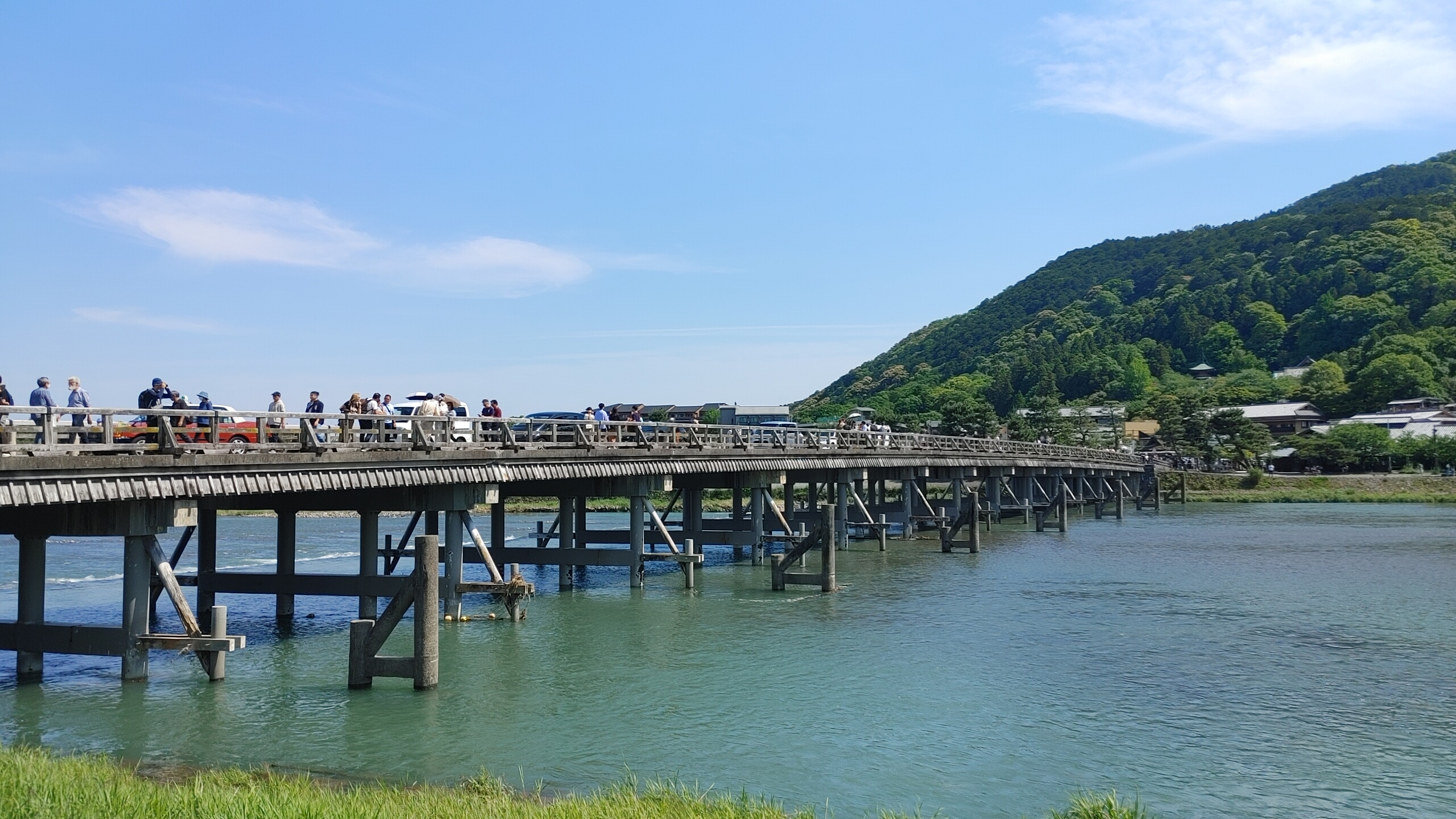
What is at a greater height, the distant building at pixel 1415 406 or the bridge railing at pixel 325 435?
the distant building at pixel 1415 406

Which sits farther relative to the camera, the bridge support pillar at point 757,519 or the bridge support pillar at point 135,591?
the bridge support pillar at point 757,519

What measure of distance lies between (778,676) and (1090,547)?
35.4m

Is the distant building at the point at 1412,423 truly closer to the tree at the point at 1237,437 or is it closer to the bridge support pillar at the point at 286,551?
the tree at the point at 1237,437

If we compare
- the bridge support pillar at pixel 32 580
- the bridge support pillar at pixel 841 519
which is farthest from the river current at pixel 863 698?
the bridge support pillar at pixel 841 519

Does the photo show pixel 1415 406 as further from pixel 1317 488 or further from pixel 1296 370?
pixel 1296 370

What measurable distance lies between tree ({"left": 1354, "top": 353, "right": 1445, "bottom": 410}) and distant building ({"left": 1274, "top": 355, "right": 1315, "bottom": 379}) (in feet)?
66.1

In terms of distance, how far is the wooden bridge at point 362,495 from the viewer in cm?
1755

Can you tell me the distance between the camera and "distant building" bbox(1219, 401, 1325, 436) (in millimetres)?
128375

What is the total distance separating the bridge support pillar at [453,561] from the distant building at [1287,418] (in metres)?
117

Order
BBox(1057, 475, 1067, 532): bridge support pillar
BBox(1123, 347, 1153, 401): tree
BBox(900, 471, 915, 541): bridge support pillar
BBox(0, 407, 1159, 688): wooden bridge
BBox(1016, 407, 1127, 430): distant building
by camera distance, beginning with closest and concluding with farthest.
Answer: BBox(0, 407, 1159, 688): wooden bridge
BBox(900, 471, 915, 541): bridge support pillar
BBox(1057, 475, 1067, 532): bridge support pillar
BBox(1016, 407, 1127, 430): distant building
BBox(1123, 347, 1153, 401): tree

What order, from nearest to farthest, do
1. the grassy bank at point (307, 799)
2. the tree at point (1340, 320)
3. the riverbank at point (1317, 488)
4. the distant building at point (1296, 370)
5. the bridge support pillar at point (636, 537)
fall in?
1. the grassy bank at point (307, 799)
2. the bridge support pillar at point (636, 537)
3. the riverbank at point (1317, 488)
4. the distant building at point (1296, 370)
5. the tree at point (1340, 320)

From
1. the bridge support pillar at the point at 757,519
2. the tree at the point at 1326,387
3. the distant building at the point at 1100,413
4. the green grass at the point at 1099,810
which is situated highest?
the tree at the point at 1326,387

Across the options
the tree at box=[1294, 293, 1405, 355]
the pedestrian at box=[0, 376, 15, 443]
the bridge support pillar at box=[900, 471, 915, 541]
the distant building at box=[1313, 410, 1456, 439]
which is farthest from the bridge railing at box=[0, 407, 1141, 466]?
the tree at box=[1294, 293, 1405, 355]

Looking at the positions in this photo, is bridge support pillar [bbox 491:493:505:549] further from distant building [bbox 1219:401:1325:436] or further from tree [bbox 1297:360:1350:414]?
tree [bbox 1297:360:1350:414]
